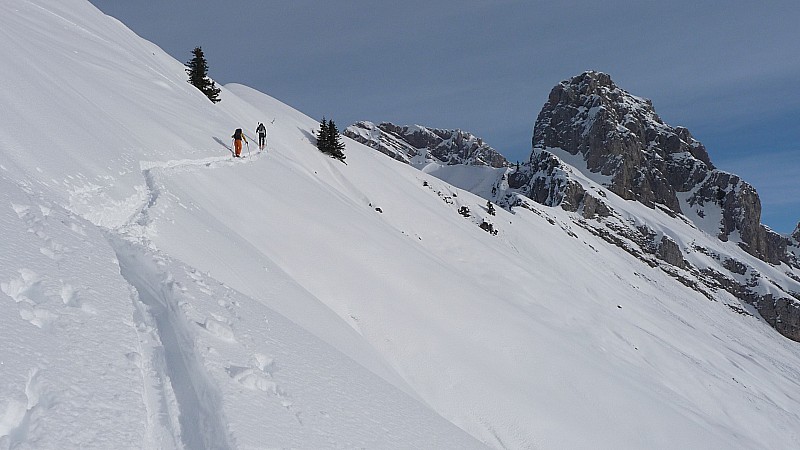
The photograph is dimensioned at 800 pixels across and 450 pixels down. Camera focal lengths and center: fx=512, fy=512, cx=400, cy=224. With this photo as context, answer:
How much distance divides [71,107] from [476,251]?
21.4 metres

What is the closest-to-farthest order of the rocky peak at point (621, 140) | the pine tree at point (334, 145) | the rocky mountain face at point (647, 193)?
1. the pine tree at point (334, 145)
2. the rocky mountain face at point (647, 193)
3. the rocky peak at point (621, 140)

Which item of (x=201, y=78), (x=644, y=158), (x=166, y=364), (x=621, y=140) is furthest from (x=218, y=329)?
(x=644, y=158)

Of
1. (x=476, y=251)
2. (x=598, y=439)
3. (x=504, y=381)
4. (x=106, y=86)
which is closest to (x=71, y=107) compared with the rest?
(x=106, y=86)

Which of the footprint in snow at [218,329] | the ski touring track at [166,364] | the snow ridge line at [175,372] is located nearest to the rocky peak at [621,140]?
the ski touring track at [166,364]

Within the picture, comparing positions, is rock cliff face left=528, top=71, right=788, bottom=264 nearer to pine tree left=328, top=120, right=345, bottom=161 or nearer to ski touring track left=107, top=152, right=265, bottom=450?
pine tree left=328, top=120, right=345, bottom=161

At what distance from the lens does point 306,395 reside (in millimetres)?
5684

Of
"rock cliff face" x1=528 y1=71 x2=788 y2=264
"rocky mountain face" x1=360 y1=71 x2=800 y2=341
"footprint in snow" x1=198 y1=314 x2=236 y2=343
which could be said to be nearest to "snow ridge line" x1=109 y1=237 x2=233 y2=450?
"footprint in snow" x1=198 y1=314 x2=236 y2=343

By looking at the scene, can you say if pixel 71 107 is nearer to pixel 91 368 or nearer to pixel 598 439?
pixel 91 368

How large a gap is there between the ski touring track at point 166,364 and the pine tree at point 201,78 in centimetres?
2507

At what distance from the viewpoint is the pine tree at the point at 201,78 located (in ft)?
100

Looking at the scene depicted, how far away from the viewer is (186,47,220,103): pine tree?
3062 cm

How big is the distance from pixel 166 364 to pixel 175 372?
15cm

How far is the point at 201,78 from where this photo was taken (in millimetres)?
30656

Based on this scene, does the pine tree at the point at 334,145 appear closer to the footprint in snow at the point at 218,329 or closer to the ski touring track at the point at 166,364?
the ski touring track at the point at 166,364
